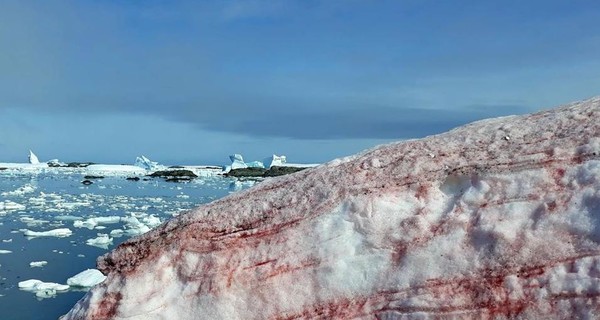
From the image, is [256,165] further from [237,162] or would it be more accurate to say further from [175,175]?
[175,175]

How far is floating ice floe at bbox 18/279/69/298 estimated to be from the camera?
12.1m

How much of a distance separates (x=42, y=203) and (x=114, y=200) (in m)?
4.21

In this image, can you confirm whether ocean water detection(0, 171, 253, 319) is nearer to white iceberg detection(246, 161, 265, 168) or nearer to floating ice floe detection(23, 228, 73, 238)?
floating ice floe detection(23, 228, 73, 238)

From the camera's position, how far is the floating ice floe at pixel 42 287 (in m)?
12.1

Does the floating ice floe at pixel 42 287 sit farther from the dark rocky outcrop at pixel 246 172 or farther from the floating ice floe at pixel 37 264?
the dark rocky outcrop at pixel 246 172

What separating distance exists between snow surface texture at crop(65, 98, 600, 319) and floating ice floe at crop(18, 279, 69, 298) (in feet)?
28.6

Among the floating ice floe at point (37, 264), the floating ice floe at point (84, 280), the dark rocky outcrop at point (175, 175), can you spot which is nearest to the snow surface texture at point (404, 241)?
the floating ice floe at point (84, 280)

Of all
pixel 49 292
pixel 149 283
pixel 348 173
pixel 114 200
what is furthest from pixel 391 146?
pixel 114 200

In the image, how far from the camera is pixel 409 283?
3.60 m

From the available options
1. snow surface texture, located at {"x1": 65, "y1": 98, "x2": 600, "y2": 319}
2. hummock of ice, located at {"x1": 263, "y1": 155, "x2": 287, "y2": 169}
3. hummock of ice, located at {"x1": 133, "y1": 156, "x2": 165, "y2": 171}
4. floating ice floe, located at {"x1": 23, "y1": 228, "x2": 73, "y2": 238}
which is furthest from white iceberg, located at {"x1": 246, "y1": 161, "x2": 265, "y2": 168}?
snow surface texture, located at {"x1": 65, "y1": 98, "x2": 600, "y2": 319}

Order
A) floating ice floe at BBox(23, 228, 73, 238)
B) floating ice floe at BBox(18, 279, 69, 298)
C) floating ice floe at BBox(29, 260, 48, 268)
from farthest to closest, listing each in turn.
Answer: floating ice floe at BBox(23, 228, 73, 238) < floating ice floe at BBox(29, 260, 48, 268) < floating ice floe at BBox(18, 279, 69, 298)

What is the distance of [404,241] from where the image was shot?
12.0 feet

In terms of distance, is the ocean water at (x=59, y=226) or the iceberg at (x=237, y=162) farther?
the iceberg at (x=237, y=162)

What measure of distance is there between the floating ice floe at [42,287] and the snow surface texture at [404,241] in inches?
343
